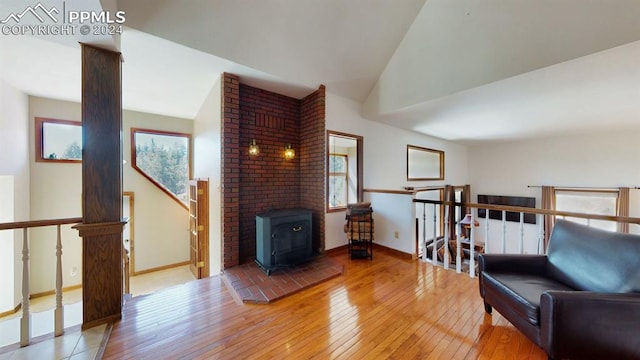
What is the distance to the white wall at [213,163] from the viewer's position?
10.8ft

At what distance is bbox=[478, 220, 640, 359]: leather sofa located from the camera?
1399mm

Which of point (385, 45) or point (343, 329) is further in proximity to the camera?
point (385, 45)

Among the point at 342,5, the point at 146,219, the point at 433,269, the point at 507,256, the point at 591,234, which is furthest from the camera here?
the point at 146,219

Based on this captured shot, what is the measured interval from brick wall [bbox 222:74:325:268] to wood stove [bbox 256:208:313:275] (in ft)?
1.50

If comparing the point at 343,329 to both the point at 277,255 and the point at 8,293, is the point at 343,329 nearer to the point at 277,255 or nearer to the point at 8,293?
the point at 277,255

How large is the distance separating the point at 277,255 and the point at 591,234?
3.14m

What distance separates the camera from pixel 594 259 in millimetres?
1770

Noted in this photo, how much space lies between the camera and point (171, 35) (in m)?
2.32

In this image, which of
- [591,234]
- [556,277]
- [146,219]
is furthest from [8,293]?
[591,234]

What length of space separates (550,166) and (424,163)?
347 centimetres

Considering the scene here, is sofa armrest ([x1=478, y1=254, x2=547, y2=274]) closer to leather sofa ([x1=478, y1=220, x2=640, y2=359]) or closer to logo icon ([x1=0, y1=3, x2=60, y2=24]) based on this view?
leather sofa ([x1=478, y1=220, x2=640, y2=359])

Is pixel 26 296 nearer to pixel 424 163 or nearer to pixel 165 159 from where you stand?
pixel 165 159

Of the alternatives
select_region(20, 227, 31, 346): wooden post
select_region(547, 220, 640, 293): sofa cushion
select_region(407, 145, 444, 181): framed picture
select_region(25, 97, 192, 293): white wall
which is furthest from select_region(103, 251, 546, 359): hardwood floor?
select_region(407, 145, 444, 181): framed picture

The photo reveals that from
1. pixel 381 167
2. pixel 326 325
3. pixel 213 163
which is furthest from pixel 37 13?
pixel 381 167
